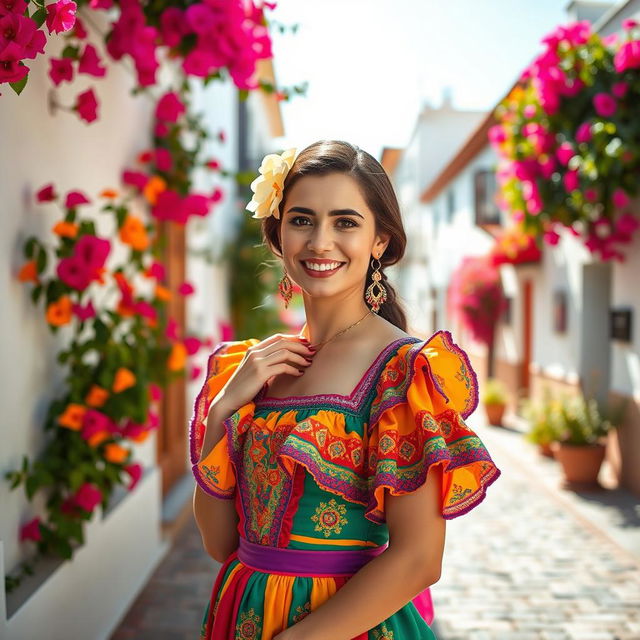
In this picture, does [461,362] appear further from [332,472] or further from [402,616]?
[402,616]

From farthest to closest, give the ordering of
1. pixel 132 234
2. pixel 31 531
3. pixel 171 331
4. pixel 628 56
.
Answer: pixel 628 56 < pixel 171 331 < pixel 132 234 < pixel 31 531

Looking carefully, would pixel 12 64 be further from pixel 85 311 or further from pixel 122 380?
pixel 122 380

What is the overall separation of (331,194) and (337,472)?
0.64 m

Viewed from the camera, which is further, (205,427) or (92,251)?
(92,251)

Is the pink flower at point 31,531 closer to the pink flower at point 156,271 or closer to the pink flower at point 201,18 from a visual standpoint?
the pink flower at point 156,271

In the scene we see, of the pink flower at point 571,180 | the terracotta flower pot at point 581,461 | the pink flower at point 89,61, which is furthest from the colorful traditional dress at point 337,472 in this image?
the terracotta flower pot at point 581,461

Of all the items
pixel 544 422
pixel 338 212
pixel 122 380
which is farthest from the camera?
pixel 544 422

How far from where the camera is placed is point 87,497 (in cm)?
315

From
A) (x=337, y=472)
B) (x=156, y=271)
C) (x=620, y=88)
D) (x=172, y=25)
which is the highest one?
(x=620, y=88)

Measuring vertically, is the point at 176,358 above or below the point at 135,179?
below

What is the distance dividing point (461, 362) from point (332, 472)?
378 millimetres

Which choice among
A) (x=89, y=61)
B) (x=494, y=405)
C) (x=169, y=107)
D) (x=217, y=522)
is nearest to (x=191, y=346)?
(x=169, y=107)

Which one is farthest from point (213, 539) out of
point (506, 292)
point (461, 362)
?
point (506, 292)

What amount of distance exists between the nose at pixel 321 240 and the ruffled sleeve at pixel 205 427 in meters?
0.42
